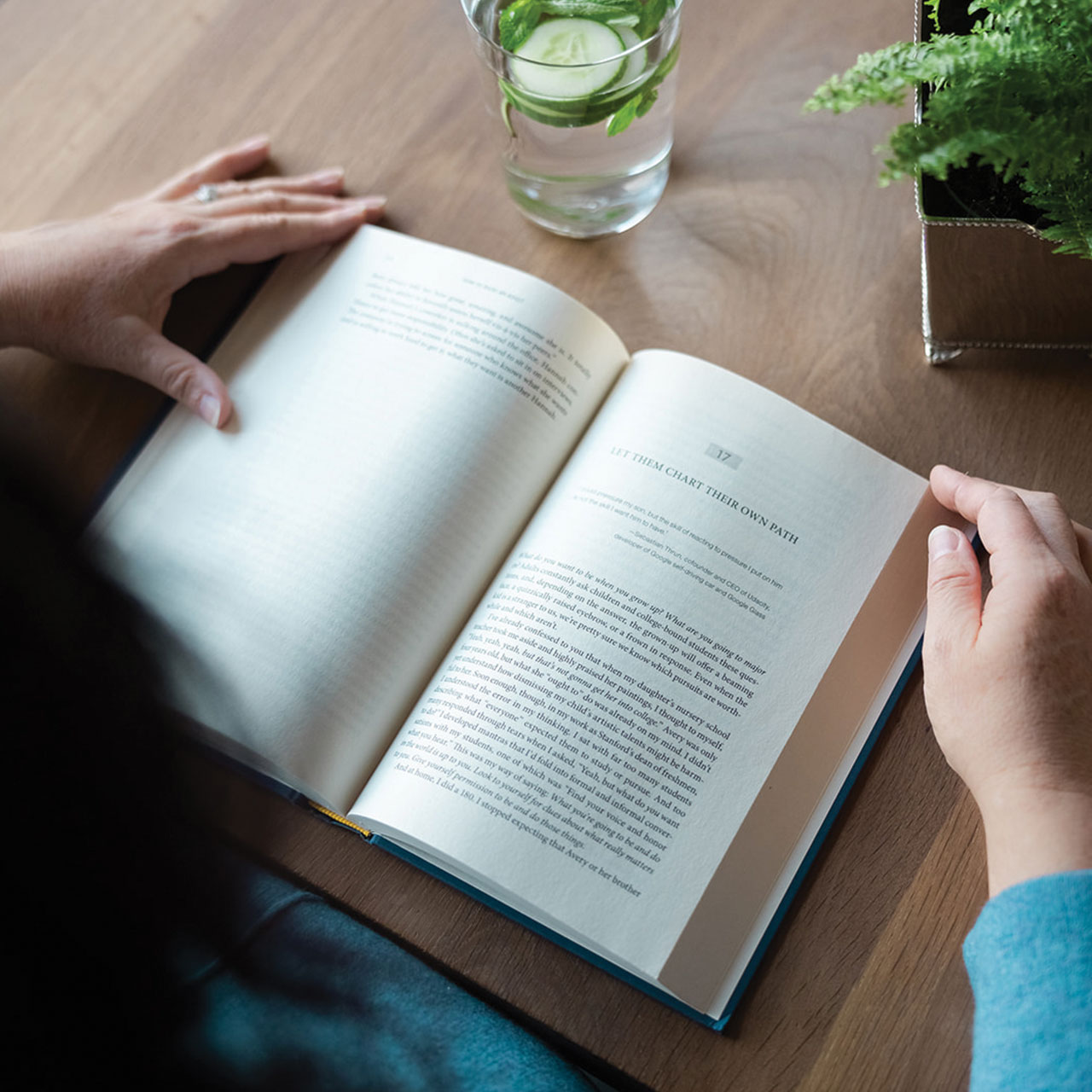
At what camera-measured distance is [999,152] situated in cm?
49

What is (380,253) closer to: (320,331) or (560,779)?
(320,331)

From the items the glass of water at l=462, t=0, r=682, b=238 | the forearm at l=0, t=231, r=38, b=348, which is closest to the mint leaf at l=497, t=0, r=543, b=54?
the glass of water at l=462, t=0, r=682, b=238

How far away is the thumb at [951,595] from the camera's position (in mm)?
627

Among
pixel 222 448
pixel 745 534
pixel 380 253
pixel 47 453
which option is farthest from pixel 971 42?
pixel 47 453

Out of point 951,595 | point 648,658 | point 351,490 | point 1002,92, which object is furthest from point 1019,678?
point 351,490

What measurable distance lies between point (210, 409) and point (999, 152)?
57cm

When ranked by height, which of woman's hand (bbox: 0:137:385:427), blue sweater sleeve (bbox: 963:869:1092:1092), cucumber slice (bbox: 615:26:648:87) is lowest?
blue sweater sleeve (bbox: 963:869:1092:1092)

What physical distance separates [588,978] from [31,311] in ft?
2.18

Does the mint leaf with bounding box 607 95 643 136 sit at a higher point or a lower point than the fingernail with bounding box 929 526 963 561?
higher

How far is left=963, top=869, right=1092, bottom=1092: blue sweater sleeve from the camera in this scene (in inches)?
20.2

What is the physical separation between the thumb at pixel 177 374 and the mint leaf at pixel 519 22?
0.34 meters

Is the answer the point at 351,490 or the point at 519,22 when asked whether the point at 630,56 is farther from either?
the point at 351,490

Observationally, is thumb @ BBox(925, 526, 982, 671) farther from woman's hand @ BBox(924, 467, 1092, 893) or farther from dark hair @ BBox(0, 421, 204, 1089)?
dark hair @ BBox(0, 421, 204, 1089)

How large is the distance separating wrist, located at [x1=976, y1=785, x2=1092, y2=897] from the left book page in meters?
0.37
